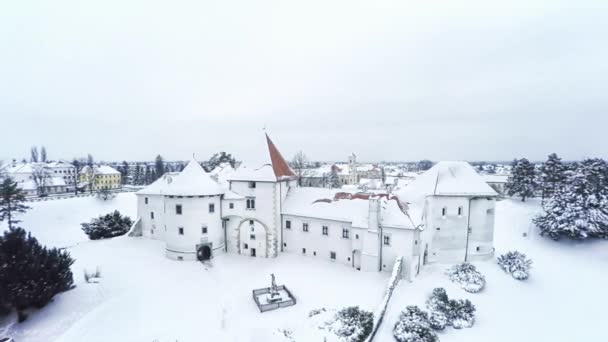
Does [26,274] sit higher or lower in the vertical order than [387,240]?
higher

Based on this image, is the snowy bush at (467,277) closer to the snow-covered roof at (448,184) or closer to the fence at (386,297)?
the fence at (386,297)

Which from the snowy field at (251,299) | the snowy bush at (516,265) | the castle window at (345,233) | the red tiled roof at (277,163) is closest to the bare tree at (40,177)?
the snowy field at (251,299)

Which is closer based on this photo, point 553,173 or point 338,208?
point 338,208

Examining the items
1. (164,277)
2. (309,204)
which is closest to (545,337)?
(309,204)

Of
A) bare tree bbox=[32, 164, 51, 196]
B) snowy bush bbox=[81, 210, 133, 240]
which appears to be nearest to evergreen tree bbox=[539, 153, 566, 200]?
snowy bush bbox=[81, 210, 133, 240]

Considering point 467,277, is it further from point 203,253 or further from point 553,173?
point 553,173

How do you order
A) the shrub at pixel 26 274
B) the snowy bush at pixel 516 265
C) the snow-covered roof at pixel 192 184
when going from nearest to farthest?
the shrub at pixel 26 274 < the snowy bush at pixel 516 265 < the snow-covered roof at pixel 192 184

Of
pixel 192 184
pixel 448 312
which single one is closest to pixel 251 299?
pixel 192 184
